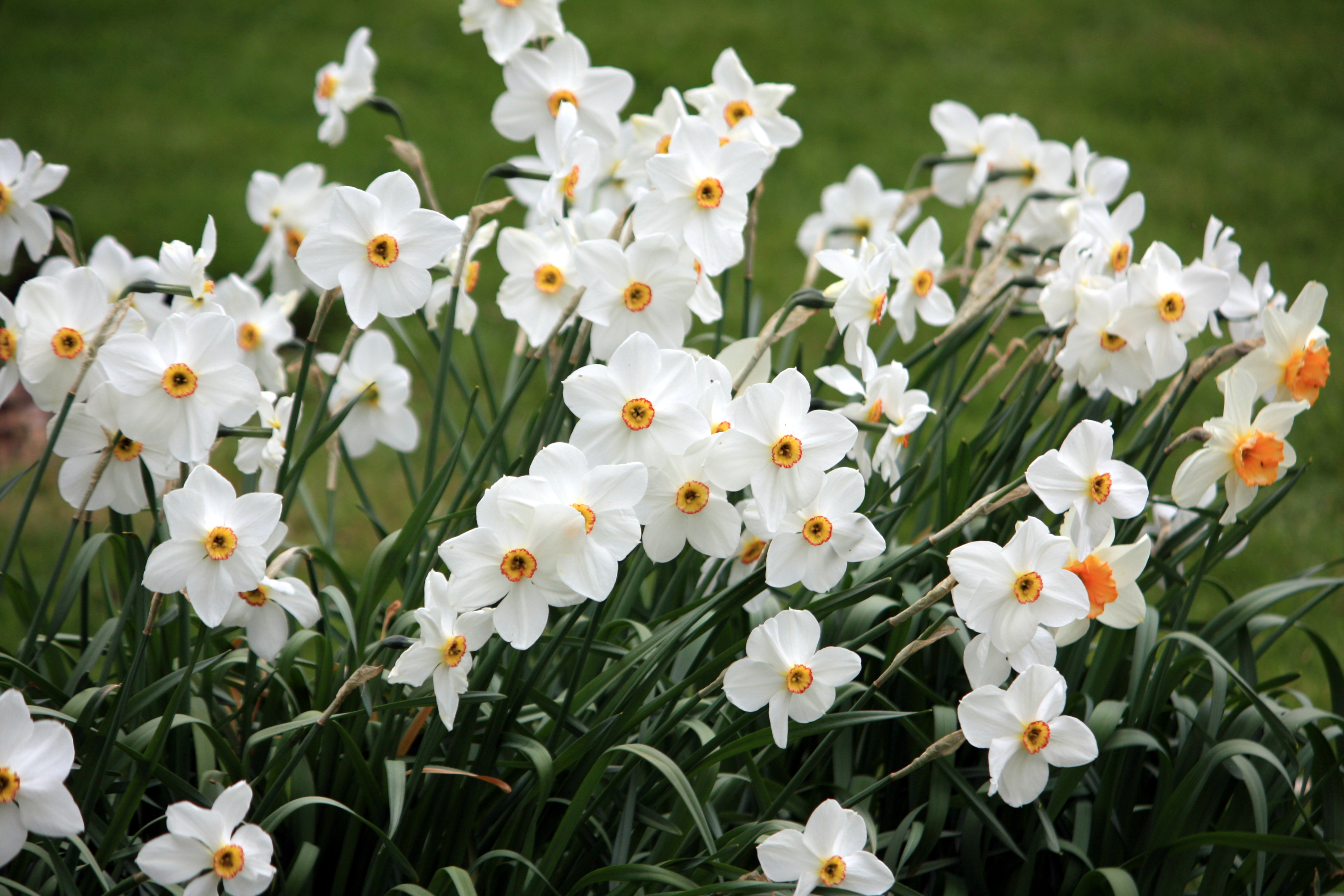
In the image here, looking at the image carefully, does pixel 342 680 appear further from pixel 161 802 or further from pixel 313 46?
pixel 313 46

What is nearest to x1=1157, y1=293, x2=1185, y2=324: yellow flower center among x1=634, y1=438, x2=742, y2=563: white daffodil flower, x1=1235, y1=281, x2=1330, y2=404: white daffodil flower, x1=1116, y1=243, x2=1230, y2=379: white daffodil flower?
x1=1116, y1=243, x2=1230, y2=379: white daffodil flower

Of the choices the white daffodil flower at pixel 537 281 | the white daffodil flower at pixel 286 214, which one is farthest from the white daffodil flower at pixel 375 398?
the white daffodil flower at pixel 537 281

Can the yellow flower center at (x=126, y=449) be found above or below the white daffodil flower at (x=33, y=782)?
above

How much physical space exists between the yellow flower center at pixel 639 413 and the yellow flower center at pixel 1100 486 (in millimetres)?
558

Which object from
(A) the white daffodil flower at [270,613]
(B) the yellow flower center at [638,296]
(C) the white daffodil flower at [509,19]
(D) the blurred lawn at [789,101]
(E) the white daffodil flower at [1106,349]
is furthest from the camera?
(D) the blurred lawn at [789,101]

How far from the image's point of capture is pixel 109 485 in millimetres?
1371

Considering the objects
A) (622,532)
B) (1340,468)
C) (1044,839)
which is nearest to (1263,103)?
(1340,468)

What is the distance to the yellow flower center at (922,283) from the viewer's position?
6.02ft

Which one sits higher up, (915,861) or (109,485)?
(109,485)

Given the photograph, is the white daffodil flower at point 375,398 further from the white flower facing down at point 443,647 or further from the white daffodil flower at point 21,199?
the white flower facing down at point 443,647

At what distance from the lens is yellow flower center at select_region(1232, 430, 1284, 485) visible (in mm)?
1380

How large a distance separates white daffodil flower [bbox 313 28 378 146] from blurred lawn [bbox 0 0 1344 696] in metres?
2.01

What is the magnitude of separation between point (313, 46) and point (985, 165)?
539cm

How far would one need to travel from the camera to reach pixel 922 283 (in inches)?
72.5
